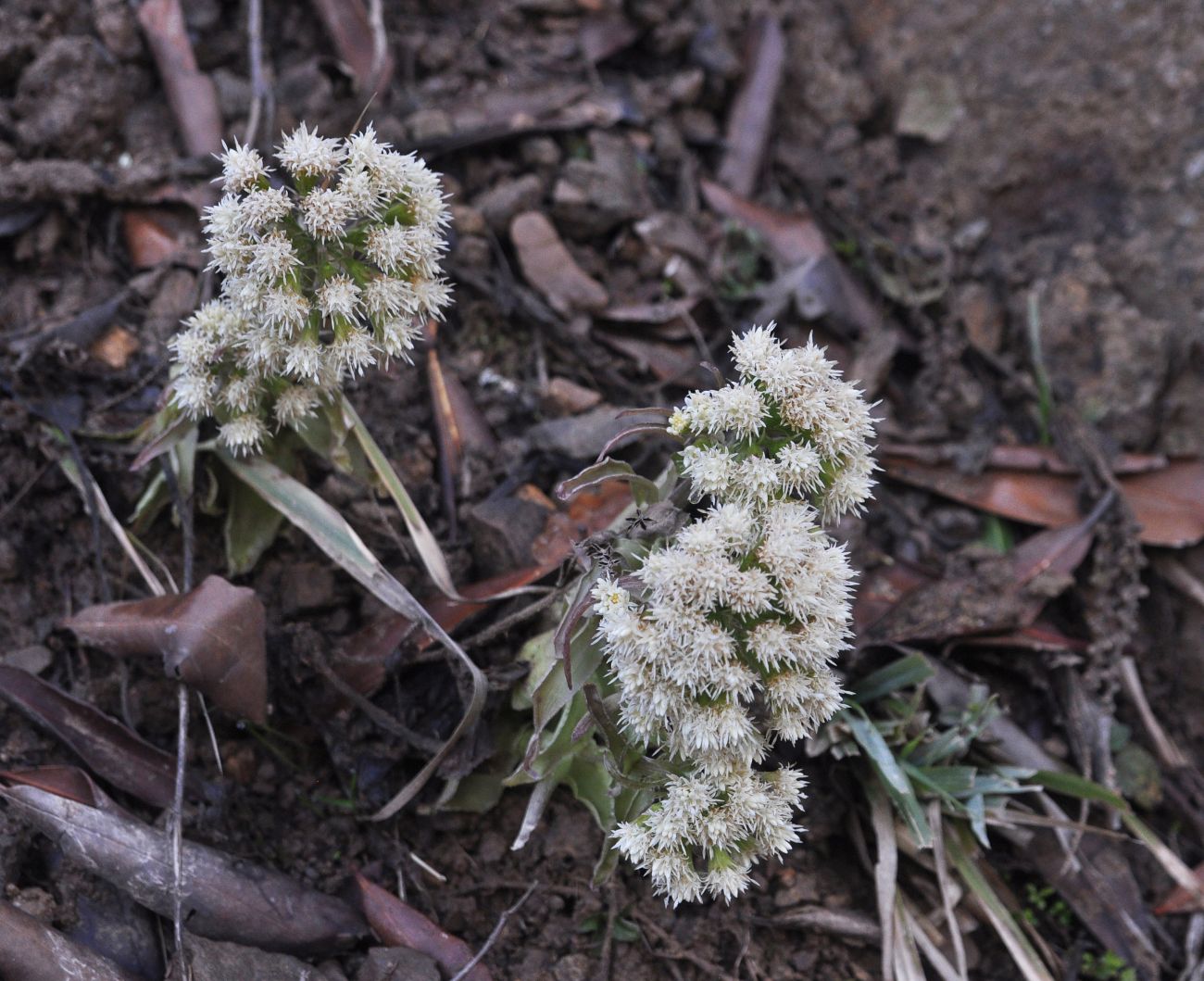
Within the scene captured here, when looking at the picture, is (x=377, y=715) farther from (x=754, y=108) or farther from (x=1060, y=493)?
(x=754, y=108)

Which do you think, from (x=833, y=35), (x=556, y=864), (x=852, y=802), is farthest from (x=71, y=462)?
(x=833, y=35)

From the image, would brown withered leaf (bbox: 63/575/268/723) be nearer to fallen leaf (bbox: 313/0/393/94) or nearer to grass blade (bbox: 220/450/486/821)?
grass blade (bbox: 220/450/486/821)

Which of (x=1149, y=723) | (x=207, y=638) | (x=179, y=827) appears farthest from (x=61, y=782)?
(x=1149, y=723)

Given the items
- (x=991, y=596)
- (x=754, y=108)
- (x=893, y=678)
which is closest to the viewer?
(x=893, y=678)

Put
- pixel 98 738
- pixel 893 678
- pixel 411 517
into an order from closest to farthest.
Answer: pixel 98 738 → pixel 411 517 → pixel 893 678

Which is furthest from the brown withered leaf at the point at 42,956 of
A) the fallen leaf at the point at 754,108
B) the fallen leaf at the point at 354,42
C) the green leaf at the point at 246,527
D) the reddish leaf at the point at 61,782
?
the fallen leaf at the point at 754,108

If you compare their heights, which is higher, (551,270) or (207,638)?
(551,270)

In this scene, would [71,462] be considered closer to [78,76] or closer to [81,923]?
[81,923]
